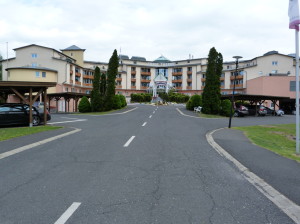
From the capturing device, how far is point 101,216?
3.47 metres

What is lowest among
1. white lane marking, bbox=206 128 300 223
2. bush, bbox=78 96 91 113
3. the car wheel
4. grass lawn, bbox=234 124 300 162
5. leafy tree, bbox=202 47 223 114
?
grass lawn, bbox=234 124 300 162

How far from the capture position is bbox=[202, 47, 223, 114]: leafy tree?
3025 centimetres

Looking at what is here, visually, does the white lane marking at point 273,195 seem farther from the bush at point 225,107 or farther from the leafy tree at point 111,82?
the leafy tree at point 111,82

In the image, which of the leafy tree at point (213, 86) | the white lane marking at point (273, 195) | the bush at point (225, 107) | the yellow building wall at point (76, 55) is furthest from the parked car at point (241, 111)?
the yellow building wall at point (76, 55)

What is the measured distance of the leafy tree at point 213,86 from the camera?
99.2ft

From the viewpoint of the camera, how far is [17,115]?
50.8 feet

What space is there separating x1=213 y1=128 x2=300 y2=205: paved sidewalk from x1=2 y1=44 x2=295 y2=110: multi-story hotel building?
44.3 metres

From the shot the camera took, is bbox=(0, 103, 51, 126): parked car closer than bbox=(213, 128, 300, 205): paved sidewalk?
No

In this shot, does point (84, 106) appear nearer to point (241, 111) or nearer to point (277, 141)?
point (241, 111)

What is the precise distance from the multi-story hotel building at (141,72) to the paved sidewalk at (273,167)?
4435 cm

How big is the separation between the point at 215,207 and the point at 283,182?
2233 millimetres

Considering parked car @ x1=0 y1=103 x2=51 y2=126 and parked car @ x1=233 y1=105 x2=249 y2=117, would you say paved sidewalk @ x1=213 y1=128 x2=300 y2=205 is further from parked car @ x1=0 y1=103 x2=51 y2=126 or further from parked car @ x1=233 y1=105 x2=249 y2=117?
parked car @ x1=233 y1=105 x2=249 y2=117

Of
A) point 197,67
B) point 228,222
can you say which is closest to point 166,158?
point 228,222

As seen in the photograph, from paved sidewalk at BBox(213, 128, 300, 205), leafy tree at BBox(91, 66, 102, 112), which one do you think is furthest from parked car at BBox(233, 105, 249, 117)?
paved sidewalk at BBox(213, 128, 300, 205)
